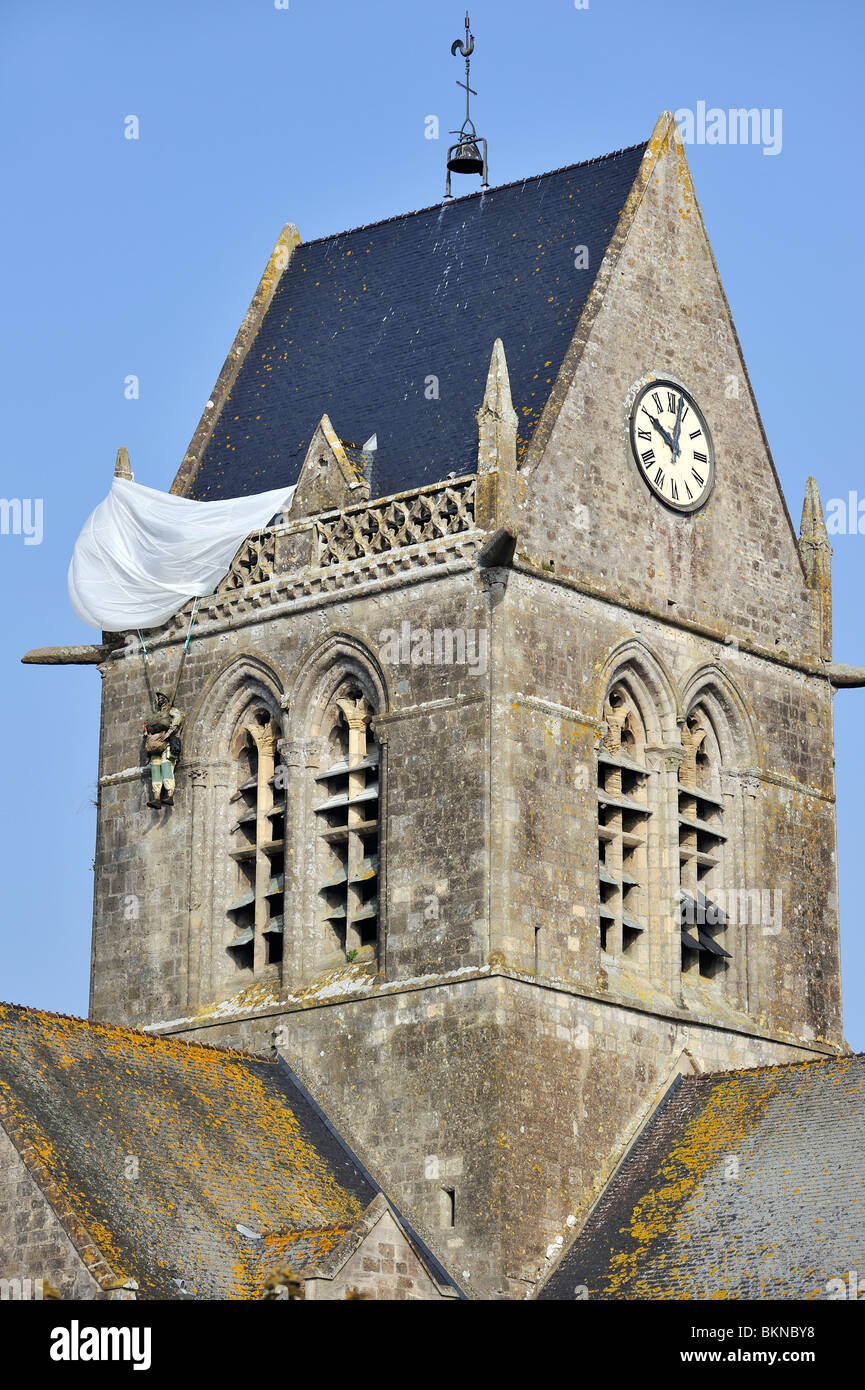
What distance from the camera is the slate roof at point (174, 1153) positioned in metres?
42.4

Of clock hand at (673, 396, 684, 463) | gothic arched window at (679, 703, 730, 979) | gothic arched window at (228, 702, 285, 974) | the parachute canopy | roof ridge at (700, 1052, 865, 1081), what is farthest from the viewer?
the parachute canopy

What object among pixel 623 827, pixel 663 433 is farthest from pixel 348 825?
pixel 663 433

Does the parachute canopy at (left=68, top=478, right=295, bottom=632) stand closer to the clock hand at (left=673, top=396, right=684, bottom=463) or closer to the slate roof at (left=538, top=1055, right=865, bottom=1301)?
the clock hand at (left=673, top=396, right=684, bottom=463)

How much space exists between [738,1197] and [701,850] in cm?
760

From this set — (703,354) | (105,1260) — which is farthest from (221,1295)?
(703,354)

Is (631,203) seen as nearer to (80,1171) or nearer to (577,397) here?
(577,397)

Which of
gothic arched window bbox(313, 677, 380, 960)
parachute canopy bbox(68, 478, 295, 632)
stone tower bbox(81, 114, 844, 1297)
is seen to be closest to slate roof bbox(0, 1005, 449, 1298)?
stone tower bbox(81, 114, 844, 1297)

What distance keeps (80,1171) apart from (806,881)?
14.2 meters

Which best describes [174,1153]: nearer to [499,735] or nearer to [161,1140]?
[161,1140]

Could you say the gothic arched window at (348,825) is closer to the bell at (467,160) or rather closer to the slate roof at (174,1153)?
the slate roof at (174,1153)

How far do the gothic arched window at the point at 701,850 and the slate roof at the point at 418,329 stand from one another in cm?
551

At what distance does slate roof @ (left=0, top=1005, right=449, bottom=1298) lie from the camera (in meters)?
42.4

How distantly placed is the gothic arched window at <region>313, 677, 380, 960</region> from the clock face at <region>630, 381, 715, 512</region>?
5.48 meters

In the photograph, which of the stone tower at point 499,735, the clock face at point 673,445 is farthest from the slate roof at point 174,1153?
the clock face at point 673,445
